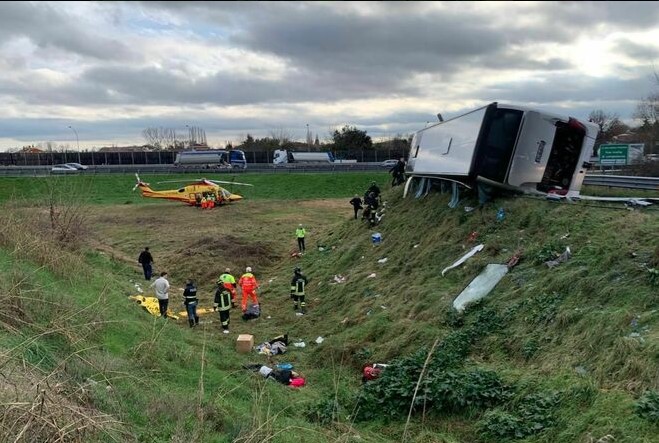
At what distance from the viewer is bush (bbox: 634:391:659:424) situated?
14.8 ft

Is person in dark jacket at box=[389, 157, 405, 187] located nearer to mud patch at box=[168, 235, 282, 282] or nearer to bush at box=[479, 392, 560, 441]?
mud patch at box=[168, 235, 282, 282]

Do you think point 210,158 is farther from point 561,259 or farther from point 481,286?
point 561,259

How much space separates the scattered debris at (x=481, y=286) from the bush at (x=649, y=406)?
3927mm

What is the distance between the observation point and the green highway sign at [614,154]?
90.6 ft

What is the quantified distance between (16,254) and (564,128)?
39.7 feet

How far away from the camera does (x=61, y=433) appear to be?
321 centimetres

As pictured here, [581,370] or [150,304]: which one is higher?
[581,370]

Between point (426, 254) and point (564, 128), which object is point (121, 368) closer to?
point (426, 254)

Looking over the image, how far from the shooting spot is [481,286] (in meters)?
9.08

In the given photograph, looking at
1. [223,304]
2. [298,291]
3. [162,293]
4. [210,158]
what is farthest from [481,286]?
[210,158]

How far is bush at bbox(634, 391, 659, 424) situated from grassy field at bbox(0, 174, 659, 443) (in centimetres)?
8

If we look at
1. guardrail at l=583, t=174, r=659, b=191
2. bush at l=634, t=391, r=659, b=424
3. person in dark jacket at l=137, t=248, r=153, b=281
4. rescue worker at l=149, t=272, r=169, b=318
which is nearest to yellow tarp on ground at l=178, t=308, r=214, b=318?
rescue worker at l=149, t=272, r=169, b=318

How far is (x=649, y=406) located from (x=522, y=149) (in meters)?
7.82

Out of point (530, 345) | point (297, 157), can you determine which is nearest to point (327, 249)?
point (530, 345)
